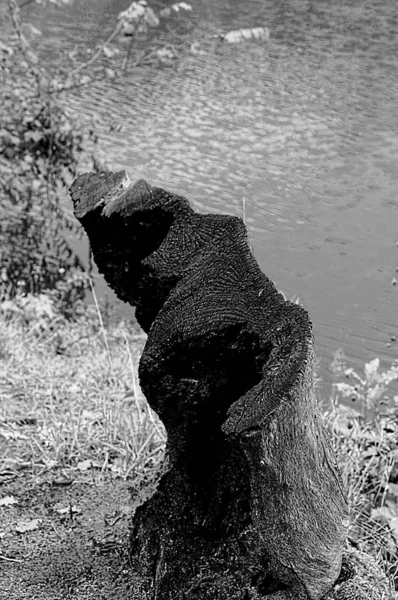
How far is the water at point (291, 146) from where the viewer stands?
17.1ft

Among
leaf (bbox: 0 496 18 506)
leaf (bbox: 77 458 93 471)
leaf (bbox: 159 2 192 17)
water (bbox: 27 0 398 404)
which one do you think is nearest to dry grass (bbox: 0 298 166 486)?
leaf (bbox: 77 458 93 471)

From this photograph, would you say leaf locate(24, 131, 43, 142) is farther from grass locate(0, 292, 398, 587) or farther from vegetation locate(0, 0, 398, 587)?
grass locate(0, 292, 398, 587)

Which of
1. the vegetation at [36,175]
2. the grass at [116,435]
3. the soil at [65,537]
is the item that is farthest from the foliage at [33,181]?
the soil at [65,537]

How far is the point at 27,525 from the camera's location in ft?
7.14

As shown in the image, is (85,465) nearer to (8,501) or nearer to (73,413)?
(8,501)

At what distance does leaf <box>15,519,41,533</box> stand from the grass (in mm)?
322

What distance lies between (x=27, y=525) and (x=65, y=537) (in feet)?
0.47

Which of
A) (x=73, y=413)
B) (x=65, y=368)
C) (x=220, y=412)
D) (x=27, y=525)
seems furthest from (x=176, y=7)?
(x=220, y=412)

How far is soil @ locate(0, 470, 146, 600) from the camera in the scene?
1.87 m

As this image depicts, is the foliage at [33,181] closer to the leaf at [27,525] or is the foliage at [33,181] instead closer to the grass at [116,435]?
the grass at [116,435]

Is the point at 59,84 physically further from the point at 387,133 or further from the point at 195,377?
Answer: the point at 195,377

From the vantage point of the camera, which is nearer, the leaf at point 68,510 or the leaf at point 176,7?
the leaf at point 68,510

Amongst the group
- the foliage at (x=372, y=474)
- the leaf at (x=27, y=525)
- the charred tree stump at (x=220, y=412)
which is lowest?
the foliage at (x=372, y=474)

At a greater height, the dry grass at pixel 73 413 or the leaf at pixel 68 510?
the leaf at pixel 68 510
